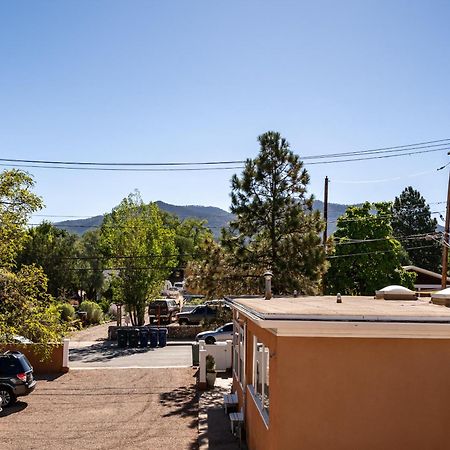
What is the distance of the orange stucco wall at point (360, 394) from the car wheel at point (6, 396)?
38.3 ft

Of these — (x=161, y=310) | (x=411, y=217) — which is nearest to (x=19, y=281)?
(x=161, y=310)

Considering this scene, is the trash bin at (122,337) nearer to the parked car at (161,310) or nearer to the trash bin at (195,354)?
the parked car at (161,310)

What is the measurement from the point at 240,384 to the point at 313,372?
21.9ft

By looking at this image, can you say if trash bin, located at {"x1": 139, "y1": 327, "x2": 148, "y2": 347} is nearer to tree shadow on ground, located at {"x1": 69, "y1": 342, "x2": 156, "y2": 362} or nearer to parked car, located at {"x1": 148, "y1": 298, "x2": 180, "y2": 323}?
tree shadow on ground, located at {"x1": 69, "y1": 342, "x2": 156, "y2": 362}

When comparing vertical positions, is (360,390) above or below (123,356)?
above

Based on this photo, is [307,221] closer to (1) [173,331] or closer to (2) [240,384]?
(2) [240,384]

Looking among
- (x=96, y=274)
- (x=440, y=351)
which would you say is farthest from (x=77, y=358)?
(x=96, y=274)

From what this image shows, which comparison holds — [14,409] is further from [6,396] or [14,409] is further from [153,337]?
[153,337]

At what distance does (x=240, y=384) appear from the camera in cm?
1348

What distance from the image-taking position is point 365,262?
103 ft

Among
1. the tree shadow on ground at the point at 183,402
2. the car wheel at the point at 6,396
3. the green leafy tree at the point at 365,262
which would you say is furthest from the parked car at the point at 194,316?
the car wheel at the point at 6,396

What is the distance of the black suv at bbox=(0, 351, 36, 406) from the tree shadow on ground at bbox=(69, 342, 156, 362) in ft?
27.7

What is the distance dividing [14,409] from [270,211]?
12321mm

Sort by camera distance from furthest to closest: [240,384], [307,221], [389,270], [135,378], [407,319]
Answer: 1. [389,270]
2. [307,221]
3. [135,378]
4. [240,384]
5. [407,319]
